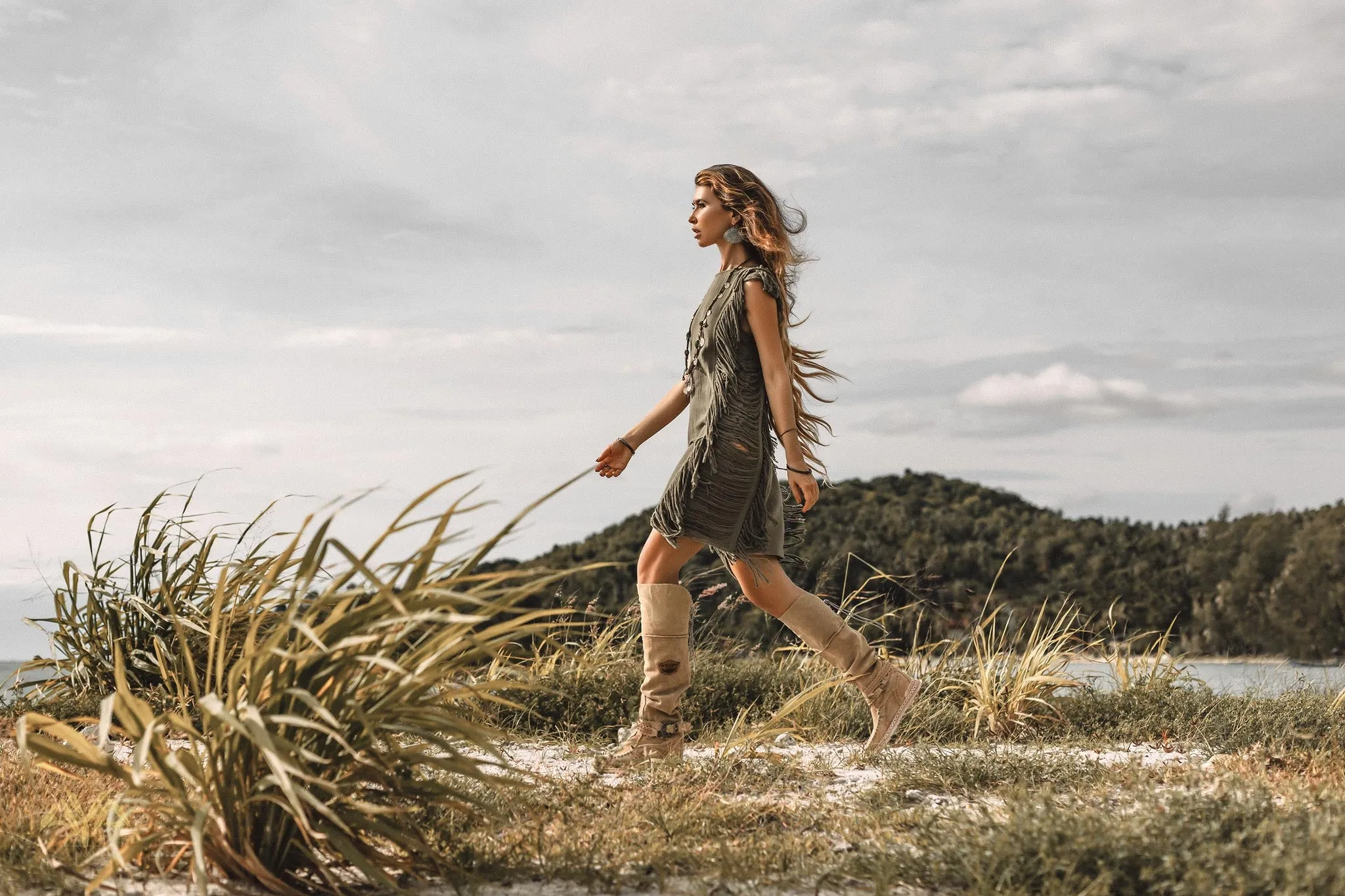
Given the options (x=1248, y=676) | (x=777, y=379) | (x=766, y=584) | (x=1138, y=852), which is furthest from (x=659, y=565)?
(x=1248, y=676)

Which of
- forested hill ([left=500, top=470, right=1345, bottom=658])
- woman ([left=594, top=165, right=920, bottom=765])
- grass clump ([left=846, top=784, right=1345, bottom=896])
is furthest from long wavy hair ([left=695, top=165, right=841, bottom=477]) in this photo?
forested hill ([left=500, top=470, right=1345, bottom=658])

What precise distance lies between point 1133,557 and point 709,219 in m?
15.4

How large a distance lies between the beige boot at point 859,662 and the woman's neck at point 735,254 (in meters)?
1.32

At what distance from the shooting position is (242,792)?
2717 millimetres

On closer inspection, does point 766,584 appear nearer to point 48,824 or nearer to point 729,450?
point 729,450

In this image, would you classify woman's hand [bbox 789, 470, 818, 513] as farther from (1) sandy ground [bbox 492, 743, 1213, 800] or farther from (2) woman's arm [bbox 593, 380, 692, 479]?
(1) sandy ground [bbox 492, 743, 1213, 800]

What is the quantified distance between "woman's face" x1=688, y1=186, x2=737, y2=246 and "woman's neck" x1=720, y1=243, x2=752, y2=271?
0.04 meters

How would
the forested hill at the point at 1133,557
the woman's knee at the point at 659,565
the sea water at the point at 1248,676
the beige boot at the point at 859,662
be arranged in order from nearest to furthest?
the woman's knee at the point at 659,565, the beige boot at the point at 859,662, the sea water at the point at 1248,676, the forested hill at the point at 1133,557

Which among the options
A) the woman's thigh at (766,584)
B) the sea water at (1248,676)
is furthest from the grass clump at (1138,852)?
the sea water at (1248,676)

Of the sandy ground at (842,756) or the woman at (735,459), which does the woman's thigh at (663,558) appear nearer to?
the woman at (735,459)

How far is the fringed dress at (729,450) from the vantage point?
163 inches

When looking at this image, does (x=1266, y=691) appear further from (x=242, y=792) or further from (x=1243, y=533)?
(x=1243, y=533)

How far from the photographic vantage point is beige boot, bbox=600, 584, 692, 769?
4270 millimetres

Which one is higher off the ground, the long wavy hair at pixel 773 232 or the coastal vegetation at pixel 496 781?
the long wavy hair at pixel 773 232
